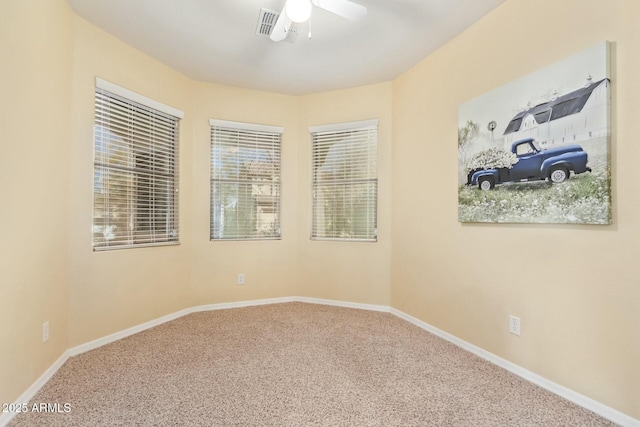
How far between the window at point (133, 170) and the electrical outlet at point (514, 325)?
128 inches

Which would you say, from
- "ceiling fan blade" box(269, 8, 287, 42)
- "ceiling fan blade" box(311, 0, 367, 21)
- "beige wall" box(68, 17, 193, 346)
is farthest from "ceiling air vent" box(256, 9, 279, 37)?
"beige wall" box(68, 17, 193, 346)

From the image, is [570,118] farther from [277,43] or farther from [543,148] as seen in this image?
[277,43]

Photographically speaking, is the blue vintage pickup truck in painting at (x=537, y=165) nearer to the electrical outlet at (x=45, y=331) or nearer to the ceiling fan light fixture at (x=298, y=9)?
the ceiling fan light fixture at (x=298, y=9)

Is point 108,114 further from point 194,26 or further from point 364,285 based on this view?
point 364,285

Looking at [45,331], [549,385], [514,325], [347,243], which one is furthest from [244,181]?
[549,385]

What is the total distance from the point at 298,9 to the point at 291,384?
2292mm

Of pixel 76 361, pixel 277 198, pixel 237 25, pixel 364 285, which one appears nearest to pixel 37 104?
pixel 237 25

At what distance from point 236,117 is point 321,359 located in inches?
114

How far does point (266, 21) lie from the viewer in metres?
2.51

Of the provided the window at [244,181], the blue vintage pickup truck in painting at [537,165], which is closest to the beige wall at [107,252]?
the window at [244,181]

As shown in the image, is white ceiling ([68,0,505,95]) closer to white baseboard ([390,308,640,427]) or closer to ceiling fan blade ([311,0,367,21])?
ceiling fan blade ([311,0,367,21])

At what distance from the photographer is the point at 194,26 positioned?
269 centimetres

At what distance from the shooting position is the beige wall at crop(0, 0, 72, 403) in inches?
69.4

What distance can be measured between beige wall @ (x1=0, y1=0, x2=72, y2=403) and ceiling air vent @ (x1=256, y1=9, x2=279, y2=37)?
140cm
